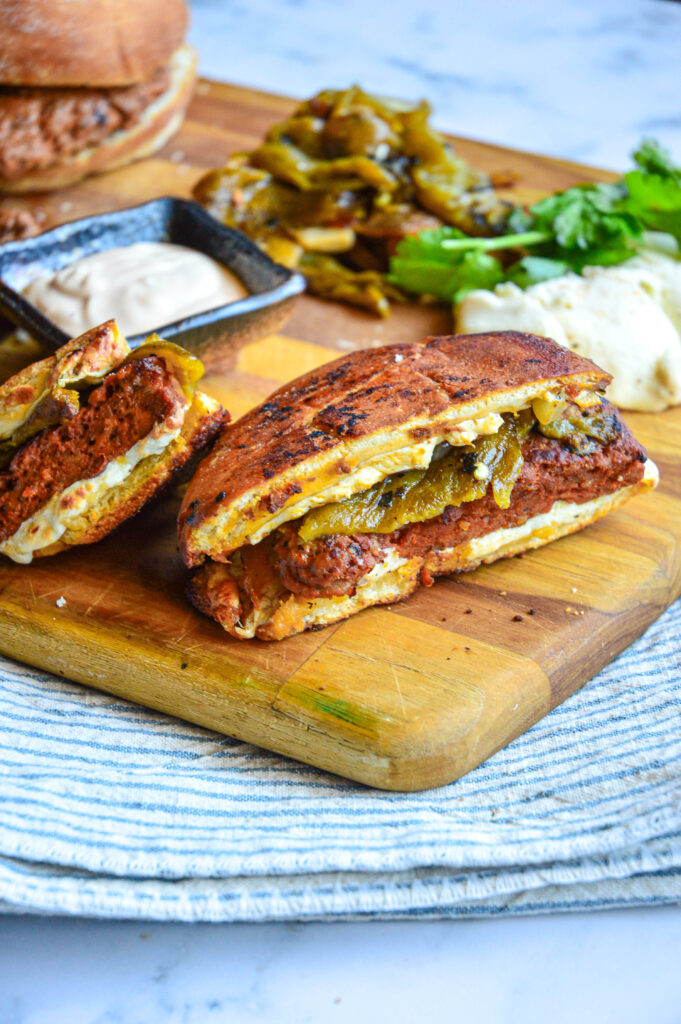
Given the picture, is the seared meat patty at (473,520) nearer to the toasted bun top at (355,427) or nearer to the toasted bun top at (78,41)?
the toasted bun top at (355,427)

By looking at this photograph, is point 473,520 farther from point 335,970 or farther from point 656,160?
point 656,160

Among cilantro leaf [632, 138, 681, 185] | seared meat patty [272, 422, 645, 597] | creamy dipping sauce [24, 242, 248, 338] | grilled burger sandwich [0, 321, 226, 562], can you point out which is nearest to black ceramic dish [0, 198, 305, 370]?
creamy dipping sauce [24, 242, 248, 338]

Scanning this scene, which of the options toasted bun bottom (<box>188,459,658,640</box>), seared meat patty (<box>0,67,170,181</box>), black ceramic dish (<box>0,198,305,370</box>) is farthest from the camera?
seared meat patty (<box>0,67,170,181</box>)

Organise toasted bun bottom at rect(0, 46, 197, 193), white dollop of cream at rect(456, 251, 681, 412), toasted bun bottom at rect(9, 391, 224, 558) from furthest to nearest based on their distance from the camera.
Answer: toasted bun bottom at rect(0, 46, 197, 193)
white dollop of cream at rect(456, 251, 681, 412)
toasted bun bottom at rect(9, 391, 224, 558)

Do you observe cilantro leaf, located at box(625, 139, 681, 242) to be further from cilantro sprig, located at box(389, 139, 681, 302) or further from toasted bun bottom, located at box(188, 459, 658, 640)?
toasted bun bottom, located at box(188, 459, 658, 640)

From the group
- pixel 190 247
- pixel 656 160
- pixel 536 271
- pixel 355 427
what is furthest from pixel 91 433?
pixel 656 160

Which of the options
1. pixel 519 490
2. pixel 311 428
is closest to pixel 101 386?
pixel 311 428
